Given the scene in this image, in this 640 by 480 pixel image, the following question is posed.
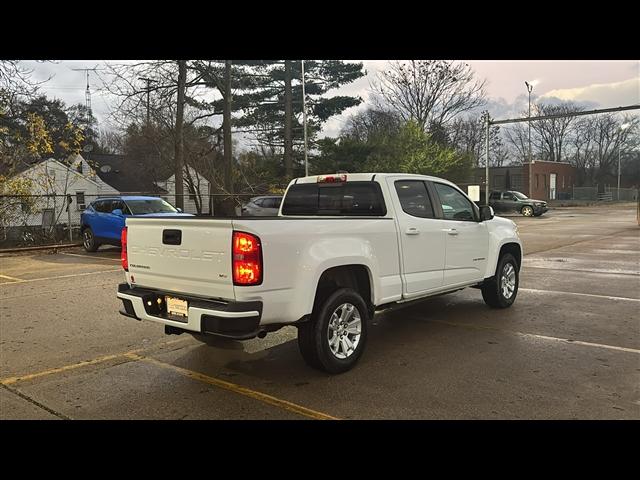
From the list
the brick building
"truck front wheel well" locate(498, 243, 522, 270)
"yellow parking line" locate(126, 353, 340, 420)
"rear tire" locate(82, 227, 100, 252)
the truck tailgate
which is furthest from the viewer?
the brick building

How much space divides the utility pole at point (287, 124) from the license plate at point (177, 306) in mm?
30232

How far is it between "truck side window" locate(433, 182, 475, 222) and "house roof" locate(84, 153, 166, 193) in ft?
145

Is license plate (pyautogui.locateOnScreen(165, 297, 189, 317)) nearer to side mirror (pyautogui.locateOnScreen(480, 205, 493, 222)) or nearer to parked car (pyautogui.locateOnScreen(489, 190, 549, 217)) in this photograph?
side mirror (pyautogui.locateOnScreen(480, 205, 493, 222))

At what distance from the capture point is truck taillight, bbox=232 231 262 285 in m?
4.08

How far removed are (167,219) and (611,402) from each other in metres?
4.01

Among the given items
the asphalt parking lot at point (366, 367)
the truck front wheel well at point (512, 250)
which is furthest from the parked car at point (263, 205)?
the truck front wheel well at point (512, 250)

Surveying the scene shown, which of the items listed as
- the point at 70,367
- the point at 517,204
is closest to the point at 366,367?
the point at 70,367

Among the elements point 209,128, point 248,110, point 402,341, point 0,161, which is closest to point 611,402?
point 402,341

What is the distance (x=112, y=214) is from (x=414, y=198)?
11333mm

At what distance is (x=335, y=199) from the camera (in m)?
6.09

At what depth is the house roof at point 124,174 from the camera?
48.3m

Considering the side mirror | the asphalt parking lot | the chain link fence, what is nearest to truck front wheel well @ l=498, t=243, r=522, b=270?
the side mirror

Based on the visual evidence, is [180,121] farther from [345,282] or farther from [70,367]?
[345,282]

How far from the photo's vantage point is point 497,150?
77500 mm
